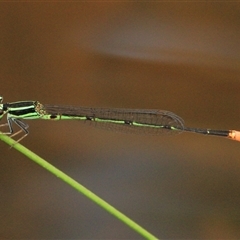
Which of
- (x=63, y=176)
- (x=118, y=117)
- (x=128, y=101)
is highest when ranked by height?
(x=128, y=101)

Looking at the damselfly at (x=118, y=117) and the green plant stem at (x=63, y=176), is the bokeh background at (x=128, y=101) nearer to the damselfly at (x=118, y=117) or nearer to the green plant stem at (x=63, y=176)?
the damselfly at (x=118, y=117)

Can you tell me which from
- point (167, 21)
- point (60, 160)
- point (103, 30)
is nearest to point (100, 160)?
point (60, 160)

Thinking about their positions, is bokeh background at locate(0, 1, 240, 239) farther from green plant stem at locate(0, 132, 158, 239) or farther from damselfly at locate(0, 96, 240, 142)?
green plant stem at locate(0, 132, 158, 239)

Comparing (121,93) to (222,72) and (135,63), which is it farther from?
(222,72)

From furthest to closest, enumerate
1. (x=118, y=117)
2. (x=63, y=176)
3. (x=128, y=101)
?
(x=128, y=101)
(x=118, y=117)
(x=63, y=176)

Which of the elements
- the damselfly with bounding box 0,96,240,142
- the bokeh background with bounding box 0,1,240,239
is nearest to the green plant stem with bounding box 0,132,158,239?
the damselfly with bounding box 0,96,240,142

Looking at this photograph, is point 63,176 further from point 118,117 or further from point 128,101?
point 128,101

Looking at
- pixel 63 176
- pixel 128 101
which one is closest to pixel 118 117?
pixel 63 176

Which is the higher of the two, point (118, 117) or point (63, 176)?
point (118, 117)
